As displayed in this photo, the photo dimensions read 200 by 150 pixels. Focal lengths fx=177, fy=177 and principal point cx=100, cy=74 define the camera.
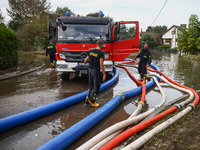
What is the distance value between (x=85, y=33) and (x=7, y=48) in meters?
6.45

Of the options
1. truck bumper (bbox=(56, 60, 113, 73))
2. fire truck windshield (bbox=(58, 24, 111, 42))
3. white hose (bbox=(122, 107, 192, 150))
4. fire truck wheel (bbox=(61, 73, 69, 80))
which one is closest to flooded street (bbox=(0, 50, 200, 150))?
truck bumper (bbox=(56, 60, 113, 73))

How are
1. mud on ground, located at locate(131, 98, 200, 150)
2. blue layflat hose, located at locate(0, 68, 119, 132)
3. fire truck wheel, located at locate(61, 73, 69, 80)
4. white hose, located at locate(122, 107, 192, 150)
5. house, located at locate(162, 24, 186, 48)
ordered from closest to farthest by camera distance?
white hose, located at locate(122, 107, 192, 150), mud on ground, located at locate(131, 98, 200, 150), blue layflat hose, located at locate(0, 68, 119, 132), fire truck wheel, located at locate(61, 73, 69, 80), house, located at locate(162, 24, 186, 48)

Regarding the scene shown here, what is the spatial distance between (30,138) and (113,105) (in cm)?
211

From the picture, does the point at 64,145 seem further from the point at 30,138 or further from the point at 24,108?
the point at 24,108

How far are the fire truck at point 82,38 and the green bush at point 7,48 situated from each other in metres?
4.72

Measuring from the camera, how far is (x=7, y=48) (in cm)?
1115

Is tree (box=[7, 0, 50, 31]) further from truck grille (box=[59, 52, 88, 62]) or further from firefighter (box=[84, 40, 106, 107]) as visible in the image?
firefighter (box=[84, 40, 106, 107])

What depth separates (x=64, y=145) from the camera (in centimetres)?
290

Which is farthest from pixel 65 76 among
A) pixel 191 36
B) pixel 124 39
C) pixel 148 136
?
pixel 191 36

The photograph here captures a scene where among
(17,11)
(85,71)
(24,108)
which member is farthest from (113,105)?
(17,11)

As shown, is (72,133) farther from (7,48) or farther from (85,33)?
(7,48)

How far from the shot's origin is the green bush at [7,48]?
33.9 ft

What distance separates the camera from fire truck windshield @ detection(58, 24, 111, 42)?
730 centimetres

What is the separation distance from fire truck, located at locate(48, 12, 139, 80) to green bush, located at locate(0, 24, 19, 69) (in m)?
4.72
